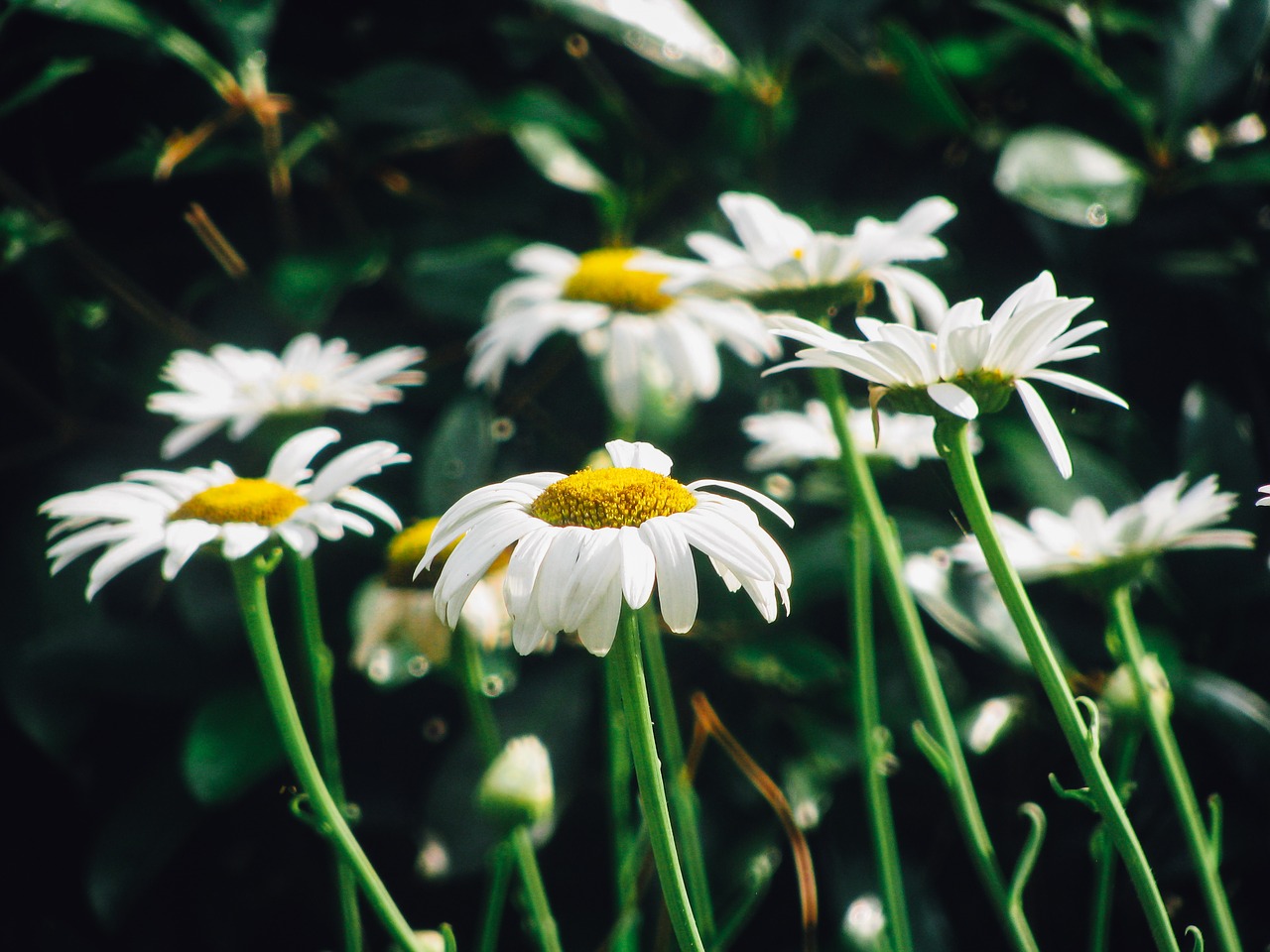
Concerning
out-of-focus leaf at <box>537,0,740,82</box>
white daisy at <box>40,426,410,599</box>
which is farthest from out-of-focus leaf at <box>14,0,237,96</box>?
white daisy at <box>40,426,410,599</box>

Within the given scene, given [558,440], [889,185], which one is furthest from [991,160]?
[558,440]

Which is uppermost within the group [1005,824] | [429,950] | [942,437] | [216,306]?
[216,306]

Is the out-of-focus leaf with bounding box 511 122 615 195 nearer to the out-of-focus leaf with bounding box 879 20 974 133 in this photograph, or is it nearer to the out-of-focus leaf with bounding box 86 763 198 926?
the out-of-focus leaf with bounding box 879 20 974 133

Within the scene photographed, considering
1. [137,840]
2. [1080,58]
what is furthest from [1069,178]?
[137,840]

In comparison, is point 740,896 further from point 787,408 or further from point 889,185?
point 889,185

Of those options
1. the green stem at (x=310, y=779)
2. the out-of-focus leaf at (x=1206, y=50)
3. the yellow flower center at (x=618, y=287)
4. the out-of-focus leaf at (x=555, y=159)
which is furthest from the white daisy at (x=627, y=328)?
the out-of-focus leaf at (x=1206, y=50)

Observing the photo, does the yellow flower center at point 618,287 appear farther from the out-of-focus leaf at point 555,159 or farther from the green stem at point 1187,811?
the green stem at point 1187,811

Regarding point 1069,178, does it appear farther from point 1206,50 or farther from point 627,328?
point 627,328
